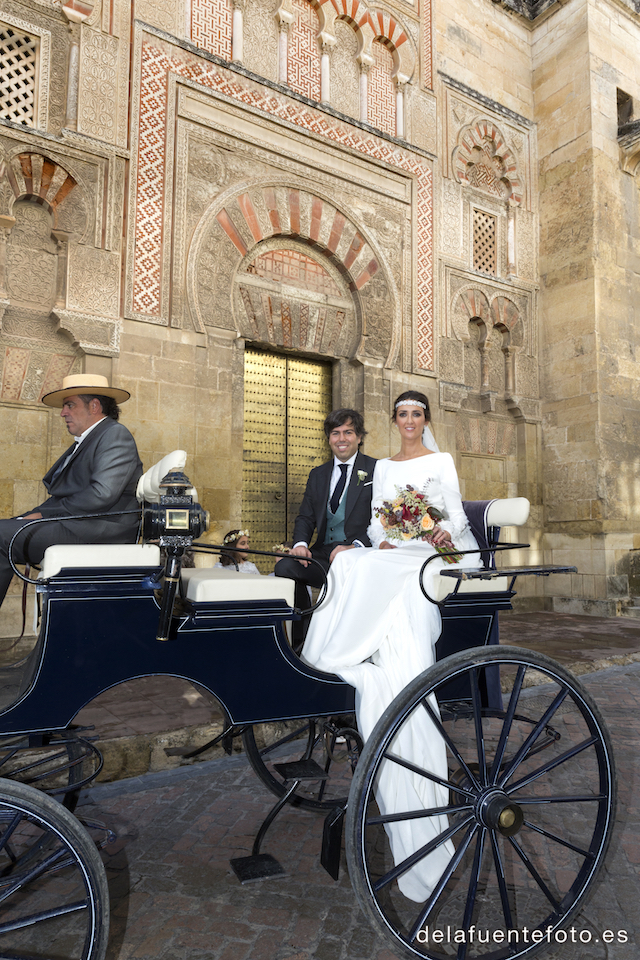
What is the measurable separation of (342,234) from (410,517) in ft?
19.9

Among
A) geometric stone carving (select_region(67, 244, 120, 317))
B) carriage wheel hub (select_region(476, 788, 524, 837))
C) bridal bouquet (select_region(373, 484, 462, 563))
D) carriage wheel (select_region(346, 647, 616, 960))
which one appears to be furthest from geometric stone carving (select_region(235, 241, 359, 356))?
carriage wheel hub (select_region(476, 788, 524, 837))

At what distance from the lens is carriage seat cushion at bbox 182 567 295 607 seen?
1.90 meters

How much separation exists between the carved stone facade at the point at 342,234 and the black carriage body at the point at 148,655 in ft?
15.0

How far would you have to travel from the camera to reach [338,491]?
3.88m

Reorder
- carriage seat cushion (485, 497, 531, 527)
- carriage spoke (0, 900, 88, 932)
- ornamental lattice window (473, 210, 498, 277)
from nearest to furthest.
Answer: carriage spoke (0, 900, 88, 932)
carriage seat cushion (485, 497, 531, 527)
ornamental lattice window (473, 210, 498, 277)

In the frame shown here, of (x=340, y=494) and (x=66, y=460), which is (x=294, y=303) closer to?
(x=340, y=494)

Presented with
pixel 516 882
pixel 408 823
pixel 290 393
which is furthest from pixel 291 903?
pixel 290 393

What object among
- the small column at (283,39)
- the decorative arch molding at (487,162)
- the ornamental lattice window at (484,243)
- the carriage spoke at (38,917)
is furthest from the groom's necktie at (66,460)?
the decorative arch molding at (487,162)

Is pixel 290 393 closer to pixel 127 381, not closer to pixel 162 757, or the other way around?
pixel 127 381

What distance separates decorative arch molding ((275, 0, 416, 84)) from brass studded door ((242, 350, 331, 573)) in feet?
13.5

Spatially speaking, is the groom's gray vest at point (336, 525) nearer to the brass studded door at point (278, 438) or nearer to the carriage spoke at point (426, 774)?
the carriage spoke at point (426, 774)

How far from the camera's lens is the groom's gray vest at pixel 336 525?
3820 millimetres

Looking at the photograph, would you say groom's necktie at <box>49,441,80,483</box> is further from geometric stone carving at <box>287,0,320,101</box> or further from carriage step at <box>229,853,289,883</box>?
geometric stone carving at <box>287,0,320,101</box>

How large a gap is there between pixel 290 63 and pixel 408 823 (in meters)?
8.45
